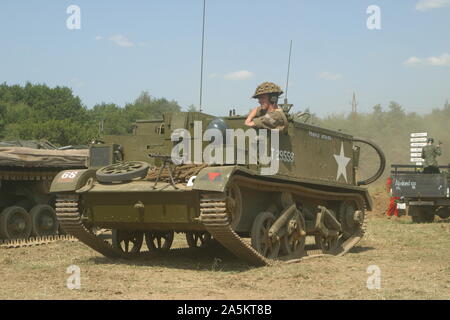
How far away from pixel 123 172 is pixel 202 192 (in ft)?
4.86

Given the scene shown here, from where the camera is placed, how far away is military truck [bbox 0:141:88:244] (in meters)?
14.0

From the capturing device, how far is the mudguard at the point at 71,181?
9703mm

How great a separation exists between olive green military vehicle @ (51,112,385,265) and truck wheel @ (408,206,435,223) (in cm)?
873

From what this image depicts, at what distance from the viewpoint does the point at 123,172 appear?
9570mm

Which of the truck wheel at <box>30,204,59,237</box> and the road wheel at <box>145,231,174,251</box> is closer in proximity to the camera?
the road wheel at <box>145,231,174,251</box>

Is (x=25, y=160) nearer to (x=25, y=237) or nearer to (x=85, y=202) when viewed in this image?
(x=25, y=237)

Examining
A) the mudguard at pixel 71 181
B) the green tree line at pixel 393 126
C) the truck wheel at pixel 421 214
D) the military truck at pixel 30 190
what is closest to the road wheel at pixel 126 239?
the mudguard at pixel 71 181

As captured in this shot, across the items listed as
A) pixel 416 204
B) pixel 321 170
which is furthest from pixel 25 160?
pixel 416 204

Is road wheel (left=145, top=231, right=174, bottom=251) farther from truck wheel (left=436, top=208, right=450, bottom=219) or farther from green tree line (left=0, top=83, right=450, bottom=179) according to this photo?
green tree line (left=0, top=83, right=450, bottom=179)

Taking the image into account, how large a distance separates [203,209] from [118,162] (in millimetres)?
2568

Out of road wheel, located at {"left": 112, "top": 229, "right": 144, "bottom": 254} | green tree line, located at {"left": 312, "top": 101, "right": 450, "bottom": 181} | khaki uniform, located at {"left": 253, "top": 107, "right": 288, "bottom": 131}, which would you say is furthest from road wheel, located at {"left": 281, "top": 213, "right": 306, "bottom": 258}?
green tree line, located at {"left": 312, "top": 101, "right": 450, "bottom": 181}

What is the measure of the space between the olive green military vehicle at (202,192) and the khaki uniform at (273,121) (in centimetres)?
21

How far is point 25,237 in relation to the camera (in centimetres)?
1443

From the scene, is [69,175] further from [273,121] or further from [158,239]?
[273,121]
